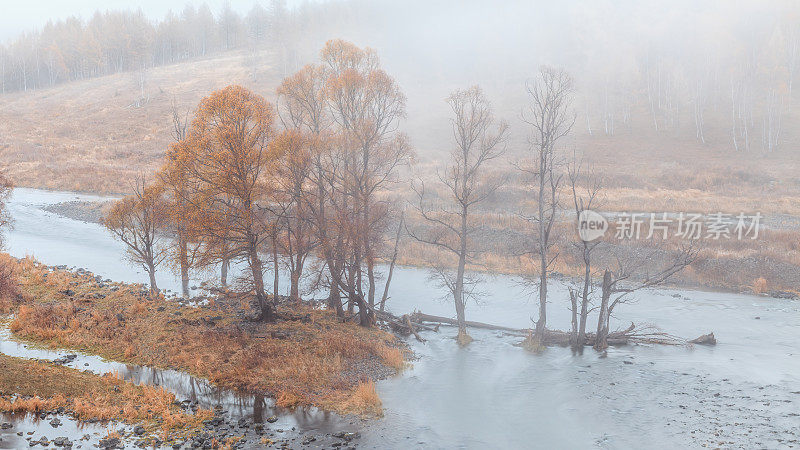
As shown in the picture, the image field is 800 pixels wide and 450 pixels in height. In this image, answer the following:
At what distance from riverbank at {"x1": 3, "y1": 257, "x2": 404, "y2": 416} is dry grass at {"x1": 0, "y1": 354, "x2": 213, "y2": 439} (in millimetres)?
3063

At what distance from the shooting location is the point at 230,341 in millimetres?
27141

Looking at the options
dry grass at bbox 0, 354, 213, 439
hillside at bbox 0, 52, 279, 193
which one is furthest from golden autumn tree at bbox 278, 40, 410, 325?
hillside at bbox 0, 52, 279, 193

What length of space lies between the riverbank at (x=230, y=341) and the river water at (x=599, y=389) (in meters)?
1.04

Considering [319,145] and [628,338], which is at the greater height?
[319,145]

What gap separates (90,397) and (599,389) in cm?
2107

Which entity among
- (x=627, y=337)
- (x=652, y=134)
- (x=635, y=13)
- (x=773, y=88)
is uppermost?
(x=635, y=13)

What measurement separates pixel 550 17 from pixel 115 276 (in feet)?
465

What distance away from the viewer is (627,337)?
28.9m

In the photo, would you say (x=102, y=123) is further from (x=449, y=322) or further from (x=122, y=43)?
(x=449, y=322)

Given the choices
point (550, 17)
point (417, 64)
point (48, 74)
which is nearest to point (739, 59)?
point (550, 17)

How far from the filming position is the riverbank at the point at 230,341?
23531mm

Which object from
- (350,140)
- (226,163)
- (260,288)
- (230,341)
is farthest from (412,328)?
(226,163)

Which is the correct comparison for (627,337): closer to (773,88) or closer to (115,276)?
(115,276)

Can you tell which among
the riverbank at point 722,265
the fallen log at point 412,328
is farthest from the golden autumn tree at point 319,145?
the riverbank at point 722,265
